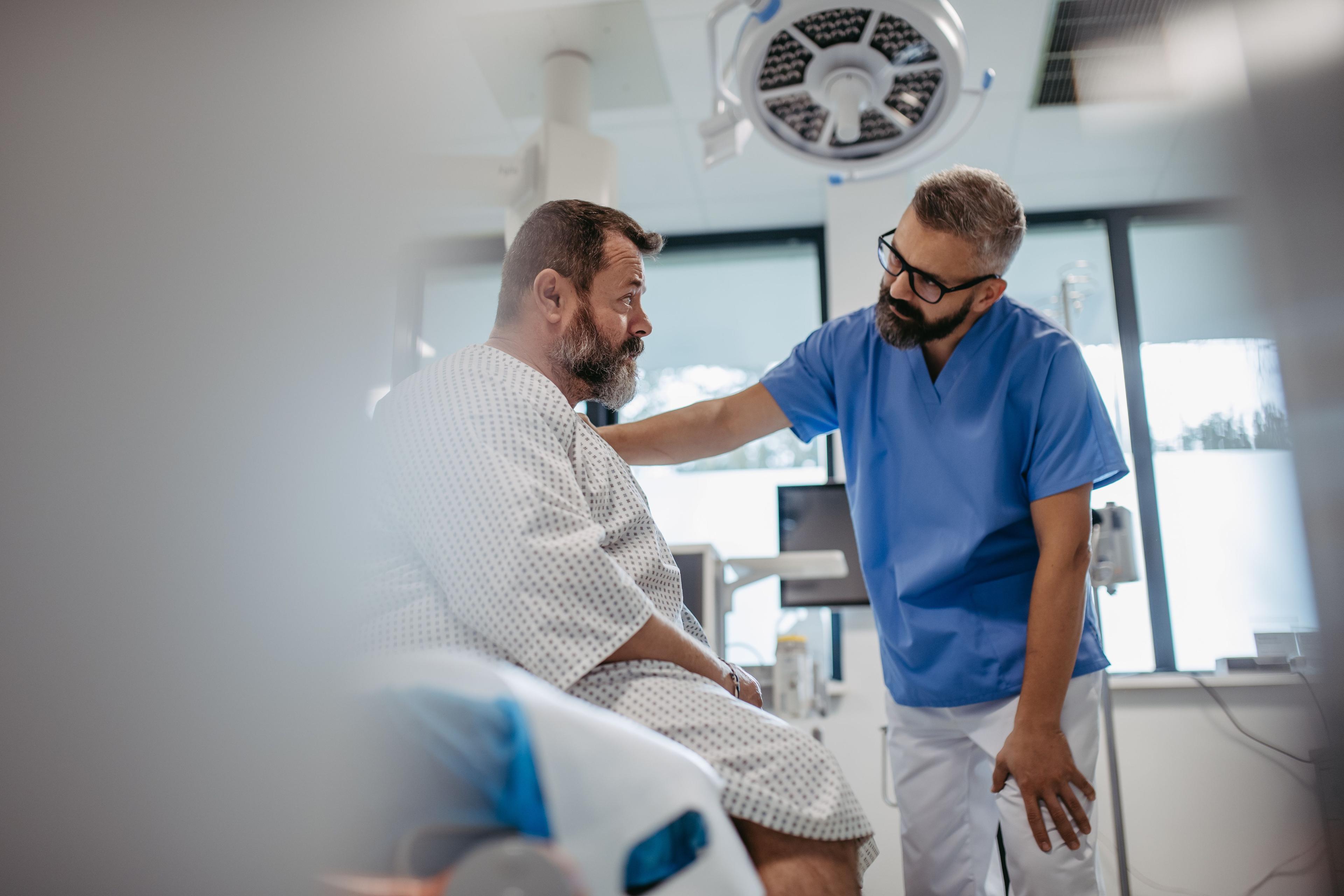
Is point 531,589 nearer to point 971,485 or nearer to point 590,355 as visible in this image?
point 590,355

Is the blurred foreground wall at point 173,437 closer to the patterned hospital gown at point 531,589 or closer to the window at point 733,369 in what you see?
the patterned hospital gown at point 531,589

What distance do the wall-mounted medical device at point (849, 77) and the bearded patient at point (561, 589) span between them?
97cm

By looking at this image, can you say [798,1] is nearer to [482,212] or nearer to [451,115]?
[482,212]

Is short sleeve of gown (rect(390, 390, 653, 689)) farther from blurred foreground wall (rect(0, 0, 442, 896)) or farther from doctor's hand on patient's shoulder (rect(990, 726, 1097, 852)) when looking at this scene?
doctor's hand on patient's shoulder (rect(990, 726, 1097, 852))

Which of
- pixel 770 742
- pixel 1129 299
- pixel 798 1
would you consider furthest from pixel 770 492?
pixel 770 742

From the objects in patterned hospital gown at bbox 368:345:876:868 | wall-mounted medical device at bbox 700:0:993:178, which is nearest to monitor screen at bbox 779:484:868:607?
wall-mounted medical device at bbox 700:0:993:178

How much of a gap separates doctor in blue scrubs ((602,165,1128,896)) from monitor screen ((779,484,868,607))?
49.2 inches

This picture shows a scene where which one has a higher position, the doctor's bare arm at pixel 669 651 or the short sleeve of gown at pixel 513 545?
the short sleeve of gown at pixel 513 545

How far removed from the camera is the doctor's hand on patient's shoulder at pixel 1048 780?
1129 millimetres

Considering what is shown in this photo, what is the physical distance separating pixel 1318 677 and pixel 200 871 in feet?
2.08

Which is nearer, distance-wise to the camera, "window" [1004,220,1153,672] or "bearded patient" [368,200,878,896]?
"bearded patient" [368,200,878,896]

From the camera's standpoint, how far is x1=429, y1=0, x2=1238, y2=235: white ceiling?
2.61 m

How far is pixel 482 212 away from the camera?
6.60 ft

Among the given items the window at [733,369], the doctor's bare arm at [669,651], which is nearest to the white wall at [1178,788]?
the window at [733,369]
